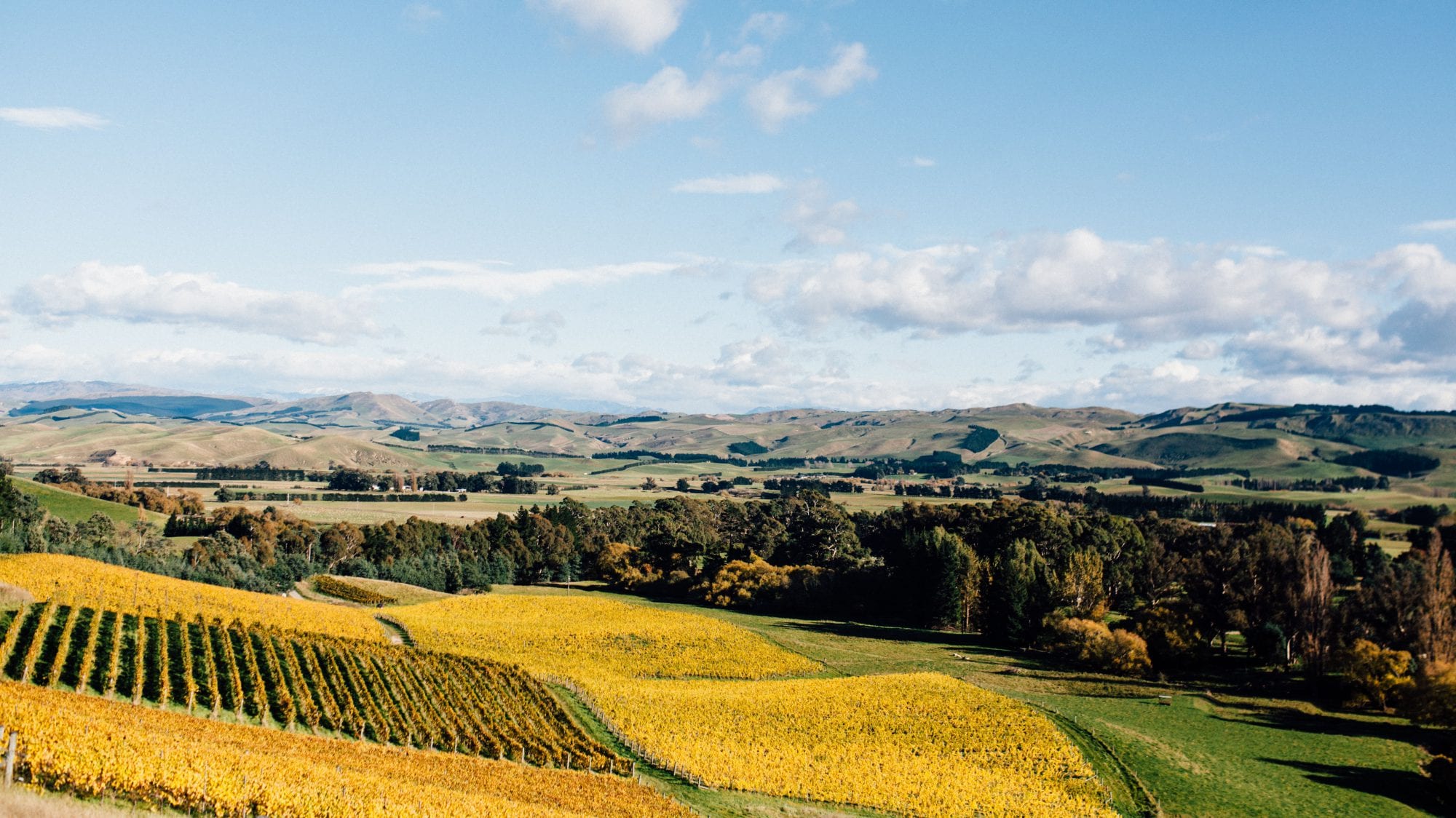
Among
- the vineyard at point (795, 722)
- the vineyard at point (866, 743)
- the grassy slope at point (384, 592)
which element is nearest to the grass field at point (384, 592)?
the grassy slope at point (384, 592)

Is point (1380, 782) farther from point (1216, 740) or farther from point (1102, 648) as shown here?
point (1102, 648)

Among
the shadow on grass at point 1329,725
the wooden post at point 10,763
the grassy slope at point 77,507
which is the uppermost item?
the wooden post at point 10,763

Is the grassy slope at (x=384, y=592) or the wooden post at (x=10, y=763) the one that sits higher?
the wooden post at (x=10, y=763)

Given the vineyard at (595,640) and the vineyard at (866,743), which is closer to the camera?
the vineyard at (866,743)

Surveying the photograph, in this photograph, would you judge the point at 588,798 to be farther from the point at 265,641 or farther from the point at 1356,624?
the point at 1356,624

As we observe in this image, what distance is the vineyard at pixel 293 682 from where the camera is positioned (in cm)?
4366

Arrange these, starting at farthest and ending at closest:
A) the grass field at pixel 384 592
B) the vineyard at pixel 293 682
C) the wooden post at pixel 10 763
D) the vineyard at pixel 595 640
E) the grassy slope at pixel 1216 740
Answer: the grass field at pixel 384 592 < the vineyard at pixel 595 640 < the grassy slope at pixel 1216 740 < the vineyard at pixel 293 682 < the wooden post at pixel 10 763

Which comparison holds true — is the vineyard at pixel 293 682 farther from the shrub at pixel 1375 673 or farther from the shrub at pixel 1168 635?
the shrub at pixel 1375 673


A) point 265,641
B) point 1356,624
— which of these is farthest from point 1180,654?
point 265,641

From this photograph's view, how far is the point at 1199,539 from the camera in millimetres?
125938

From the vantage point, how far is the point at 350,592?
10131 cm

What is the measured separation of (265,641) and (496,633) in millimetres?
26179

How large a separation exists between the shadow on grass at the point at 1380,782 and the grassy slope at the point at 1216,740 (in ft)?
0.28

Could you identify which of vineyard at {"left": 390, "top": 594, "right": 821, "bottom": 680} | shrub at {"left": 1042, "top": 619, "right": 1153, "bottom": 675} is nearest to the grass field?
vineyard at {"left": 390, "top": 594, "right": 821, "bottom": 680}
